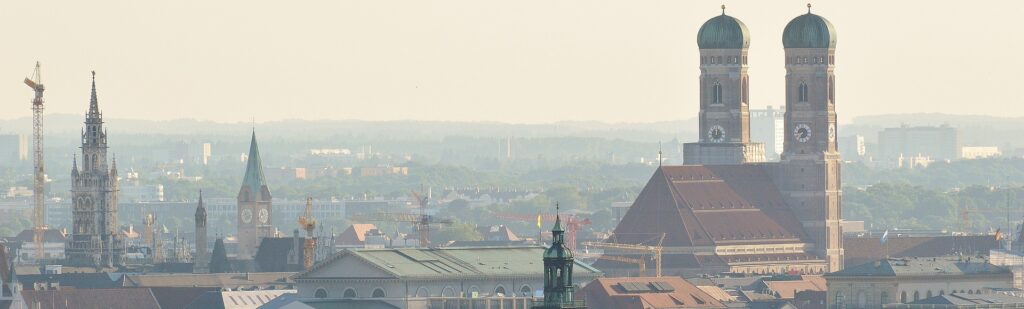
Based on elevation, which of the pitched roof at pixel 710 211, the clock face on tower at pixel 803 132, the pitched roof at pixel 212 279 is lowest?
the pitched roof at pixel 212 279

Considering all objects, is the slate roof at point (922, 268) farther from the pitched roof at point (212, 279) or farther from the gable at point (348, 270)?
the gable at point (348, 270)

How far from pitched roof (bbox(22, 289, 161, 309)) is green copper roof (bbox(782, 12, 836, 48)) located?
2095 inches

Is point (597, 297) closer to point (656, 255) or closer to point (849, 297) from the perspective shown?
point (849, 297)

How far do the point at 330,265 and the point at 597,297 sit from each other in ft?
33.9

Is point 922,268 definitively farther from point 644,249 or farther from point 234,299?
point 644,249

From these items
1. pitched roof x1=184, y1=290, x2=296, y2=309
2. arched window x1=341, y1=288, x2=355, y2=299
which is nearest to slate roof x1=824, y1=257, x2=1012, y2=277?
pitched roof x1=184, y1=290, x2=296, y2=309

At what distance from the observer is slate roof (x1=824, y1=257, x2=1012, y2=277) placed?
148750 millimetres

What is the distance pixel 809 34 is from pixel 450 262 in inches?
2566

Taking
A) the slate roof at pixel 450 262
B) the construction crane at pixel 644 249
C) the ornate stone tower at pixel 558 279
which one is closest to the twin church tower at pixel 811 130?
the construction crane at pixel 644 249

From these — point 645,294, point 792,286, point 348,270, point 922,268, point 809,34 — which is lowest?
point 792,286

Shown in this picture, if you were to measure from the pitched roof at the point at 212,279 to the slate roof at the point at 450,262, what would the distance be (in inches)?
1019

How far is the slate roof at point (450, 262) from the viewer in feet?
429

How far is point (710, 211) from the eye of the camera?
194m

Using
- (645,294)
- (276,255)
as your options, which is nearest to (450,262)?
(645,294)
